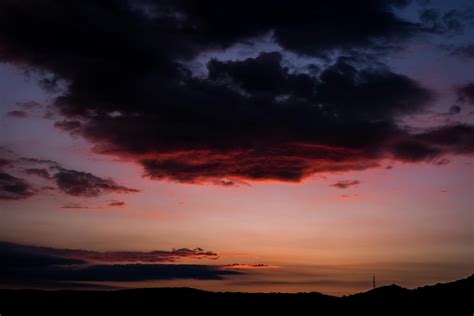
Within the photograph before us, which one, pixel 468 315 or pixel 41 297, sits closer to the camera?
pixel 468 315

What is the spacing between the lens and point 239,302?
89062 mm

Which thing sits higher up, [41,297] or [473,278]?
[473,278]

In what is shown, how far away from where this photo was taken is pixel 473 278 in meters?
89.8

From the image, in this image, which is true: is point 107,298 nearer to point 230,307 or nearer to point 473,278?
point 230,307

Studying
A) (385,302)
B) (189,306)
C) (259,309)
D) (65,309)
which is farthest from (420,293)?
(65,309)

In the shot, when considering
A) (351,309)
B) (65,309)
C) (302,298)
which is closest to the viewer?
(65,309)

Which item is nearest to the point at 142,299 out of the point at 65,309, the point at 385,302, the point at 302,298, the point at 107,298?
the point at 107,298

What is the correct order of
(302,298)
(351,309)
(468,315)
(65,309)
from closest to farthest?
(468,315)
(65,309)
(351,309)
(302,298)

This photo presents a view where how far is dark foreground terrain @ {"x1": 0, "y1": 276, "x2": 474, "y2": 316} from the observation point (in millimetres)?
80000

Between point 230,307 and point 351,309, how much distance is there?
17852 millimetres

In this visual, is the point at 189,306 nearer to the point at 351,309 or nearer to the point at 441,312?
the point at 351,309

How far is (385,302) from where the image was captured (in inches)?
3428

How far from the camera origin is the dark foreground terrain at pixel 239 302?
80.0m

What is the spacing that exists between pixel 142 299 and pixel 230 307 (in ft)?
44.3
